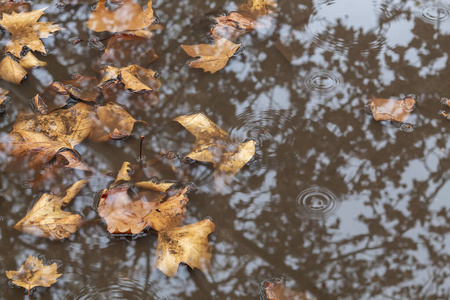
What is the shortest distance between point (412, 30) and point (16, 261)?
229 cm

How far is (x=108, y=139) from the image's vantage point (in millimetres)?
2189

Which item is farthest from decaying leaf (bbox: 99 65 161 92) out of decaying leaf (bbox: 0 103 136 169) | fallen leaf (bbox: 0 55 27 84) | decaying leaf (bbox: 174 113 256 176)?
fallen leaf (bbox: 0 55 27 84)

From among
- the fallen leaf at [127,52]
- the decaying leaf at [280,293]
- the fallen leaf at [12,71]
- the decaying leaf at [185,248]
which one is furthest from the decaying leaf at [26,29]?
the decaying leaf at [280,293]

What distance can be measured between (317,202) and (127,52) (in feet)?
4.39

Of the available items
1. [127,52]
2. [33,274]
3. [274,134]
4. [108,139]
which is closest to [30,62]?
[127,52]

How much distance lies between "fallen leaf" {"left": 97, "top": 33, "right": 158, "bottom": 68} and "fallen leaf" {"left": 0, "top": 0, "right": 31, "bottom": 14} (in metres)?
0.66

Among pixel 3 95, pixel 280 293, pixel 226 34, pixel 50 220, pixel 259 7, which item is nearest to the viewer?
pixel 280 293

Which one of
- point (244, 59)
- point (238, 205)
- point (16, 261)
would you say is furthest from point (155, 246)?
point (244, 59)

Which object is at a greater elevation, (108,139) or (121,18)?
(121,18)

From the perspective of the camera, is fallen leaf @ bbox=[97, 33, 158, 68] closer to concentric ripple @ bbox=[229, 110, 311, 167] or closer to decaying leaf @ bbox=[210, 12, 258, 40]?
decaying leaf @ bbox=[210, 12, 258, 40]

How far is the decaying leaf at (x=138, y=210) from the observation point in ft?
6.20

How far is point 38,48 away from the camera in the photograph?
259 centimetres

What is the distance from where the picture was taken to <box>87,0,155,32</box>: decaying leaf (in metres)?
2.71

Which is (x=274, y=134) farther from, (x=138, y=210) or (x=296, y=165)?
(x=138, y=210)
